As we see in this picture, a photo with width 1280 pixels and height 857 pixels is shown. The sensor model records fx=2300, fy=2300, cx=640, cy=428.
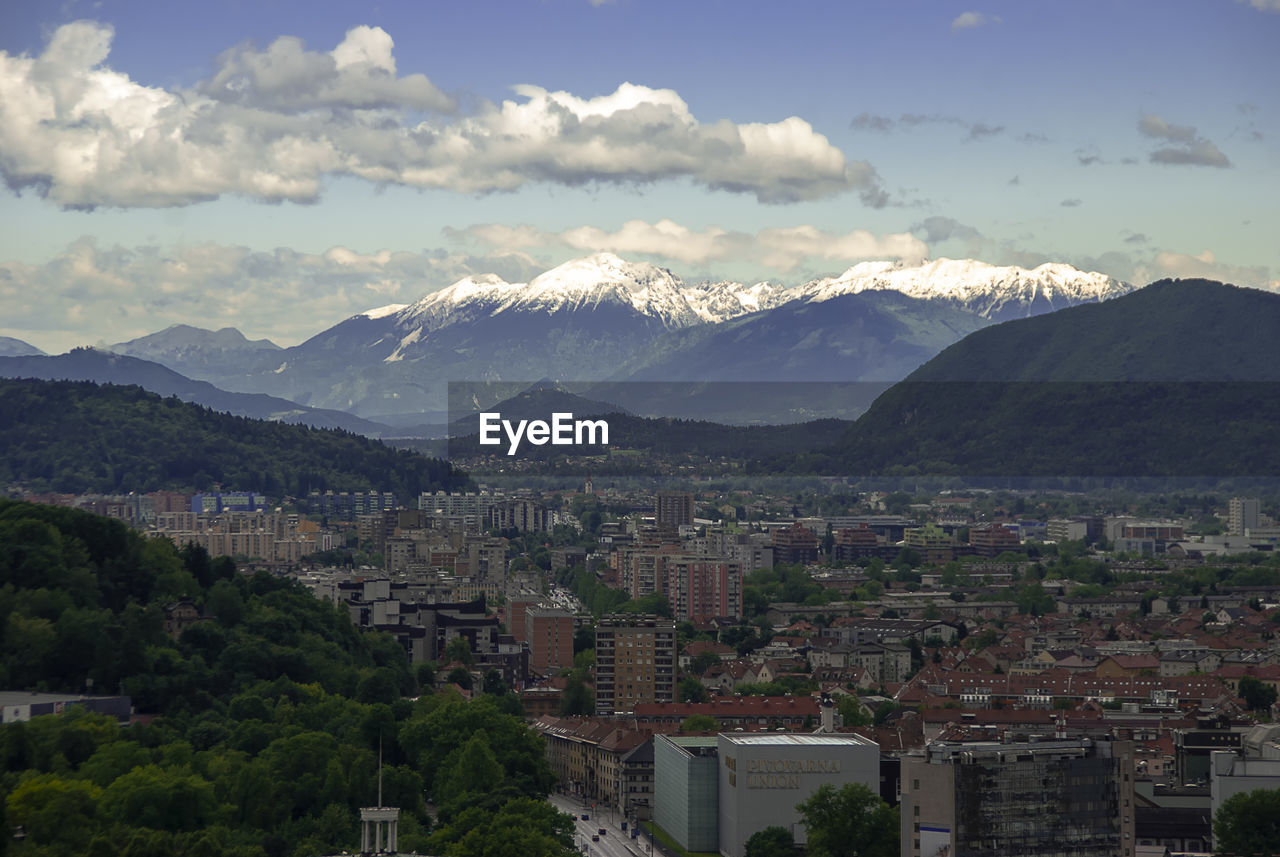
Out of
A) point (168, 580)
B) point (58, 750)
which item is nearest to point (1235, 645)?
point (168, 580)

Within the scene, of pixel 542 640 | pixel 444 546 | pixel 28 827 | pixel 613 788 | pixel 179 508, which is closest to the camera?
pixel 28 827

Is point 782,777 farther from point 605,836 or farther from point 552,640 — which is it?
point 552,640

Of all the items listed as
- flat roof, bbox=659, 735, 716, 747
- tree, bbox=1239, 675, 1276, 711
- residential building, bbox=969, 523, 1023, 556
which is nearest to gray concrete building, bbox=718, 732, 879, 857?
flat roof, bbox=659, 735, 716, 747

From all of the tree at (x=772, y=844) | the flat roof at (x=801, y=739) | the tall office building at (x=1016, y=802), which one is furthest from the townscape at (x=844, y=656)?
the tree at (x=772, y=844)

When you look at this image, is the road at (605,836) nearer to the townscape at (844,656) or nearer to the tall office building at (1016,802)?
the townscape at (844,656)

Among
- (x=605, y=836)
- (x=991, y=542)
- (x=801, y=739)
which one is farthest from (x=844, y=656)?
(x=991, y=542)

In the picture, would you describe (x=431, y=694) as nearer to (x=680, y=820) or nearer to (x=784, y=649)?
(x=680, y=820)
